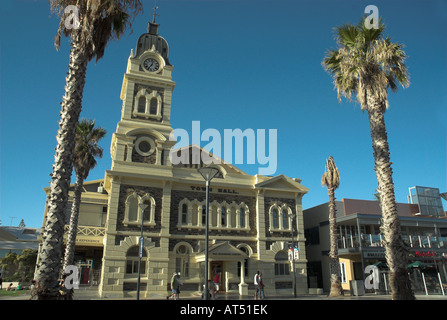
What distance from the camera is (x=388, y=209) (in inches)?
488

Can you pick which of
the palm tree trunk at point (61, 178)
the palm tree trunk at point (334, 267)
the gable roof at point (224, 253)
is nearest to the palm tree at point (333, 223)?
the palm tree trunk at point (334, 267)

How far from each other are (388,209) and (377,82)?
17.5 ft

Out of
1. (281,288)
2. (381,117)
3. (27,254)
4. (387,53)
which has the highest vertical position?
(387,53)

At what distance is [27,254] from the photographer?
128ft

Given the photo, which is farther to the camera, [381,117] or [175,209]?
[175,209]

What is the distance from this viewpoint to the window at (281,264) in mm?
27875

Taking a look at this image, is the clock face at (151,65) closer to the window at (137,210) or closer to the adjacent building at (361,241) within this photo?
the window at (137,210)

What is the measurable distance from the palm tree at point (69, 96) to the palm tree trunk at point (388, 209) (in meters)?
10.3

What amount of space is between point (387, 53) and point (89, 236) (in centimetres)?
2487

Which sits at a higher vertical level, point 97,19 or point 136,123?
point 136,123

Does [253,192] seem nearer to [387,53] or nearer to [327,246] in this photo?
[327,246]
